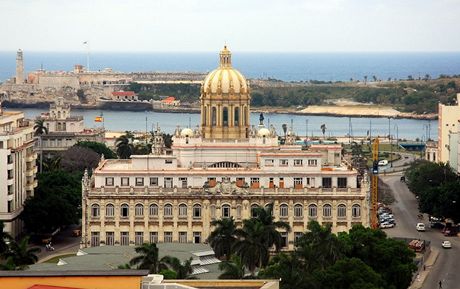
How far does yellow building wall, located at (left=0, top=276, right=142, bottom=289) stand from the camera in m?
41.1

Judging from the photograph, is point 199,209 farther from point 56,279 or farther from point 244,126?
point 56,279

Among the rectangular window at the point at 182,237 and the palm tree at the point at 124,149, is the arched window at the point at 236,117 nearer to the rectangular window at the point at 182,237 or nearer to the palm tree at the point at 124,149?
the rectangular window at the point at 182,237

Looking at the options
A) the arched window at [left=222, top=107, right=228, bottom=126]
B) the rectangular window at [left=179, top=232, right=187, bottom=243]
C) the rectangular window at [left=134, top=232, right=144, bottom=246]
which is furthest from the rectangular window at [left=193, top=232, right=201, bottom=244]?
the arched window at [left=222, top=107, right=228, bottom=126]

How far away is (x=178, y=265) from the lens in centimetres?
6750

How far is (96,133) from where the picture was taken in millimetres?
148750

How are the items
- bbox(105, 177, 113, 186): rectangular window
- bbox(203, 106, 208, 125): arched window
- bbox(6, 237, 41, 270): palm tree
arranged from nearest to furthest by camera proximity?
bbox(6, 237, 41, 270): palm tree → bbox(105, 177, 113, 186): rectangular window → bbox(203, 106, 208, 125): arched window

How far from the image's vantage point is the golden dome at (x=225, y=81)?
9688 cm

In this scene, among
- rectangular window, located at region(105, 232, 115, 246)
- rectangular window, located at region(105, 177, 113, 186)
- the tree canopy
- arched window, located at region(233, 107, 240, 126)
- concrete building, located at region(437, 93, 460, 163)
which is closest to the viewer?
rectangular window, located at region(105, 232, 115, 246)

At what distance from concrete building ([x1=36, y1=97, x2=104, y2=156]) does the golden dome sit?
3844 cm

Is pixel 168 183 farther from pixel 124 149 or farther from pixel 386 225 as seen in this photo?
pixel 124 149

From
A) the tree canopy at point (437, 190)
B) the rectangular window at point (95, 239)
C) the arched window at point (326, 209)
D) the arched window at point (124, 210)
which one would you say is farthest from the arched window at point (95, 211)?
the tree canopy at point (437, 190)

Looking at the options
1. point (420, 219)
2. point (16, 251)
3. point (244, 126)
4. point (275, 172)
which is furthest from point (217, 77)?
point (16, 251)

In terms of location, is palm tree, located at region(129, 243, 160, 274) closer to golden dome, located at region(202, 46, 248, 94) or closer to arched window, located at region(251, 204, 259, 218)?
arched window, located at region(251, 204, 259, 218)

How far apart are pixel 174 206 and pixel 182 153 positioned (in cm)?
574
